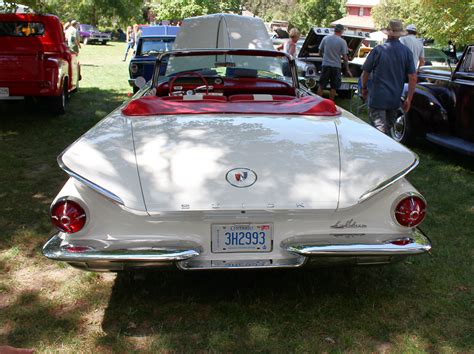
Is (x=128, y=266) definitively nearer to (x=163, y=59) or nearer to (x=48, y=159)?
(x=163, y=59)

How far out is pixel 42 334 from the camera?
119 inches

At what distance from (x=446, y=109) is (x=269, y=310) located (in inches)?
180

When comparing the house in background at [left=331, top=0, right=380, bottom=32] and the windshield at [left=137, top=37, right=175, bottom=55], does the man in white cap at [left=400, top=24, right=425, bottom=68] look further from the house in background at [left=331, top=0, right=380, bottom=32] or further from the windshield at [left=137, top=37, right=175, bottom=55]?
the house in background at [left=331, top=0, right=380, bottom=32]

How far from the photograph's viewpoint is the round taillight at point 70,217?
283cm

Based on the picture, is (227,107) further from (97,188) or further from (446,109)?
(446,109)

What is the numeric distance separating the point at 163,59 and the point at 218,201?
112 inches

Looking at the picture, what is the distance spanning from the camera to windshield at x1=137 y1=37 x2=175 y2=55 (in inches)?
478

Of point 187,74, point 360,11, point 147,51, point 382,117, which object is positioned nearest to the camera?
point 187,74

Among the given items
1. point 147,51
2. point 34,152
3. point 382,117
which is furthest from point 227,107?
point 147,51

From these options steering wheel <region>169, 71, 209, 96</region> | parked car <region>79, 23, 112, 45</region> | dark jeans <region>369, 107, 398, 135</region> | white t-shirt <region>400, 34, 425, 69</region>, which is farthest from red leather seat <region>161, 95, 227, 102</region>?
parked car <region>79, 23, 112, 45</region>

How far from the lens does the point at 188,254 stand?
9.21 feet

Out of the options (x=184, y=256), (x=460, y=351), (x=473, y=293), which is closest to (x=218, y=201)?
(x=184, y=256)

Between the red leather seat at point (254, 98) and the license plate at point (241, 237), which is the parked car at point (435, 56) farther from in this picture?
the license plate at point (241, 237)

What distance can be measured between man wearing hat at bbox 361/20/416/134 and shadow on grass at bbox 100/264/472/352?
293 centimetres
